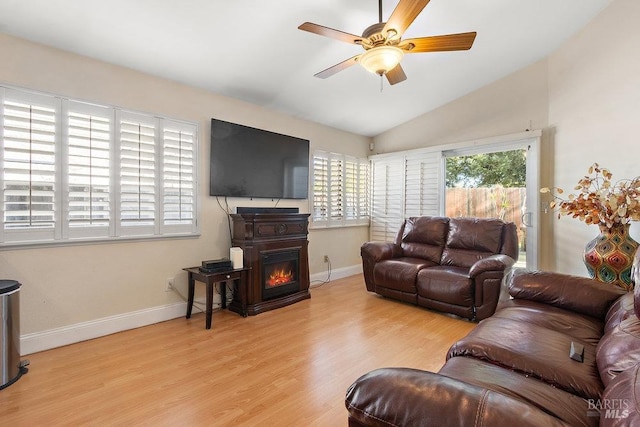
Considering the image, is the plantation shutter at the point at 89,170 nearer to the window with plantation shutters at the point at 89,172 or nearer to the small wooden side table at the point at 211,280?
the window with plantation shutters at the point at 89,172

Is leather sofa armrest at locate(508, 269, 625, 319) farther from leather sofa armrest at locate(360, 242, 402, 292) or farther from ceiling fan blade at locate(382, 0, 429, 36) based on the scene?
ceiling fan blade at locate(382, 0, 429, 36)

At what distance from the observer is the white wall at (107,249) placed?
246 cm

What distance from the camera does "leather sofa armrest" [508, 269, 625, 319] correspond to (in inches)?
75.4

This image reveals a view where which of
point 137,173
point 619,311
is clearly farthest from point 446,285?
point 137,173

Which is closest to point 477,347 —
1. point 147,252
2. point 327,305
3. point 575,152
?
point 327,305

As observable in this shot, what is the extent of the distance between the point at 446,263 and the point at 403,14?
2912 mm

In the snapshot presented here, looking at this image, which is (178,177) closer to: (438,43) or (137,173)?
(137,173)

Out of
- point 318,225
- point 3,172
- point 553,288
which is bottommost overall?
point 553,288

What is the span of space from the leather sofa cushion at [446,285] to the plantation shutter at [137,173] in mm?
2971

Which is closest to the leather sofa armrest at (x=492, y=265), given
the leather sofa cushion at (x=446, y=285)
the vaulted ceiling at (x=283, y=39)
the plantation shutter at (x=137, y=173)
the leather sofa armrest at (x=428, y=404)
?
the leather sofa cushion at (x=446, y=285)

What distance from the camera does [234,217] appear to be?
140 inches

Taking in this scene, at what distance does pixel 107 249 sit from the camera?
284 cm

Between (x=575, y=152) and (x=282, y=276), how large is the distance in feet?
12.2

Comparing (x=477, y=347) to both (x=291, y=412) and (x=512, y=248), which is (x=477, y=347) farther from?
(x=512, y=248)
